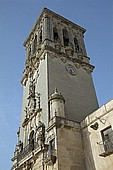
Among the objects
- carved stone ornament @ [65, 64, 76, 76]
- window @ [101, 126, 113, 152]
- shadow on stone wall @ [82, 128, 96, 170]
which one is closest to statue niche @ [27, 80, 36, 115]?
carved stone ornament @ [65, 64, 76, 76]

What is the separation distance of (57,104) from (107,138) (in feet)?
18.3

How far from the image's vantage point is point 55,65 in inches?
1039

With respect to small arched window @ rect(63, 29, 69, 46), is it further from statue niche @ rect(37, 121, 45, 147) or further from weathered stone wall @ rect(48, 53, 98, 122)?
statue niche @ rect(37, 121, 45, 147)

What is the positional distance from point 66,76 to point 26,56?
38.4ft

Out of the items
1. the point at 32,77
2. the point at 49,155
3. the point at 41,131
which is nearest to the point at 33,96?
the point at 32,77

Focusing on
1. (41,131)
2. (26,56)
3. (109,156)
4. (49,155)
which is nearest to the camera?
(109,156)

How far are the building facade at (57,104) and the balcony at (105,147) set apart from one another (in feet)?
0.33

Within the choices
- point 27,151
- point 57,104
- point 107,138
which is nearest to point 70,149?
point 107,138

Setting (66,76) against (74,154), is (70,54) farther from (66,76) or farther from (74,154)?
(74,154)

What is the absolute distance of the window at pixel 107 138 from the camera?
16.1 meters

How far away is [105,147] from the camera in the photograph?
16.4 meters

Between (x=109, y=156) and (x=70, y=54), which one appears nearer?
(x=109, y=156)

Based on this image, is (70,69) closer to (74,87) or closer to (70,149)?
(74,87)

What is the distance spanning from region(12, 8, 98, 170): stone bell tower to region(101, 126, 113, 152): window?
2441mm
